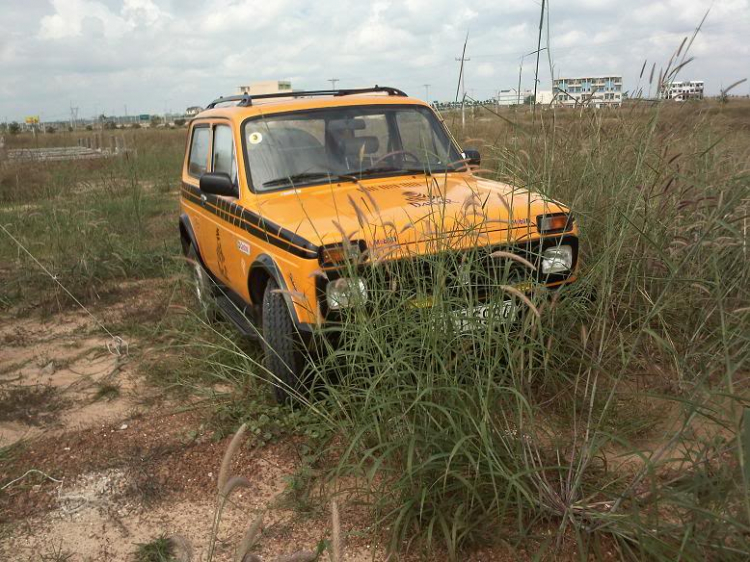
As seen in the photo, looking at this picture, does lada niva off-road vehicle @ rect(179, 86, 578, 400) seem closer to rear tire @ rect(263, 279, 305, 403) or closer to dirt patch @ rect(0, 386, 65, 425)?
rear tire @ rect(263, 279, 305, 403)

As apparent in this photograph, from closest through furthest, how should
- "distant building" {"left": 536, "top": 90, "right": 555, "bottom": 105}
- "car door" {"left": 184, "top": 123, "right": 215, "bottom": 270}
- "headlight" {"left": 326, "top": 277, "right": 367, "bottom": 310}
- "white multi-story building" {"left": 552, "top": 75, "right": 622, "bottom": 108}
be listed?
"headlight" {"left": 326, "top": 277, "right": 367, "bottom": 310} < "distant building" {"left": 536, "top": 90, "right": 555, "bottom": 105} < "white multi-story building" {"left": 552, "top": 75, "right": 622, "bottom": 108} < "car door" {"left": 184, "top": 123, "right": 215, "bottom": 270}

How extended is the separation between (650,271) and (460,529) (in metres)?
1.81

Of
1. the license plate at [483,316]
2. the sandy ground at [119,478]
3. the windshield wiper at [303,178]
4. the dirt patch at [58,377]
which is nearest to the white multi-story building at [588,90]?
the windshield wiper at [303,178]

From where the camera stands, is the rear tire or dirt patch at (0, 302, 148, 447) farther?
dirt patch at (0, 302, 148, 447)

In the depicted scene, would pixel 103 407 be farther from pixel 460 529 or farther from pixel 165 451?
pixel 460 529

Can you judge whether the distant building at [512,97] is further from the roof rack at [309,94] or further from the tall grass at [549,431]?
the roof rack at [309,94]

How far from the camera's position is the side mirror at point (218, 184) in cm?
399

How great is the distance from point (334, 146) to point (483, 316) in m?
2.14

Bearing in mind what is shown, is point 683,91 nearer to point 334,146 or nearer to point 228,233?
point 334,146

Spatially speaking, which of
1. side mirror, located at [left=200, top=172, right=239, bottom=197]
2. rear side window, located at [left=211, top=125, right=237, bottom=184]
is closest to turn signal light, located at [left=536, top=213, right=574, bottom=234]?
side mirror, located at [left=200, top=172, right=239, bottom=197]

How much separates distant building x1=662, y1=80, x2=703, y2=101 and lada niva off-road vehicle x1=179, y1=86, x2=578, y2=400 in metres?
0.77

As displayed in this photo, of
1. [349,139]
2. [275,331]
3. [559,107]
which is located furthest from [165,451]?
[559,107]

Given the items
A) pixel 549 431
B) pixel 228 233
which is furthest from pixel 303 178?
pixel 549 431

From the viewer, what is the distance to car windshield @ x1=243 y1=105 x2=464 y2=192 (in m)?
4.09
